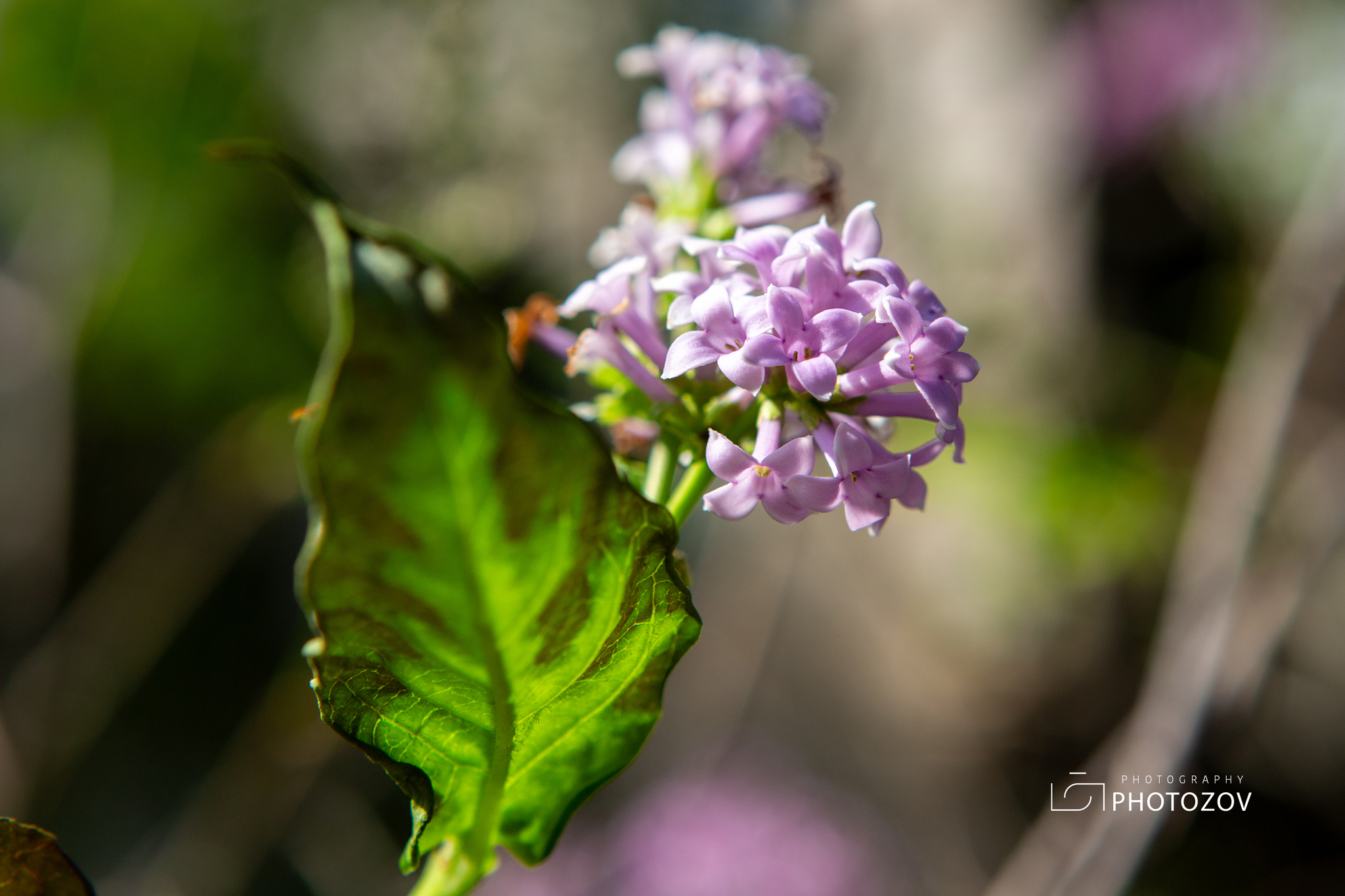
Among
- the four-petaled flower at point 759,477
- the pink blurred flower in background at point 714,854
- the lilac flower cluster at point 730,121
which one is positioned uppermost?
the lilac flower cluster at point 730,121

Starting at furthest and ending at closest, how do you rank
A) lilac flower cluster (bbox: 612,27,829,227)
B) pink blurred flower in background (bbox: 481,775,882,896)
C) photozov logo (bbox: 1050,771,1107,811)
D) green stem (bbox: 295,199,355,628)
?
1. photozov logo (bbox: 1050,771,1107,811)
2. pink blurred flower in background (bbox: 481,775,882,896)
3. lilac flower cluster (bbox: 612,27,829,227)
4. green stem (bbox: 295,199,355,628)

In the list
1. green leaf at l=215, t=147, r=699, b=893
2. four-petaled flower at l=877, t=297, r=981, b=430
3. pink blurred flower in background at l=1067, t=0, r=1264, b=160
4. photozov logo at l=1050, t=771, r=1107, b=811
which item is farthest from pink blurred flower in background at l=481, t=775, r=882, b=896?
pink blurred flower in background at l=1067, t=0, r=1264, b=160

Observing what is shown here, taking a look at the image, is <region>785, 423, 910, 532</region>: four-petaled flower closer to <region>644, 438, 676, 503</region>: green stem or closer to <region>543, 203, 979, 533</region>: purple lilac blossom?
<region>543, 203, 979, 533</region>: purple lilac blossom

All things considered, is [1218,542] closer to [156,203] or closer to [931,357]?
[931,357]

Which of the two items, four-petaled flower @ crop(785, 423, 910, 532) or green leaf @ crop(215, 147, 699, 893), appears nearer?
green leaf @ crop(215, 147, 699, 893)

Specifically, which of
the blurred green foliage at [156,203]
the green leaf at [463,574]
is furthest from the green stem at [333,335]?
the blurred green foliage at [156,203]

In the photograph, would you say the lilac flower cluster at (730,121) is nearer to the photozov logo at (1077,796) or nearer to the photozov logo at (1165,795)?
the photozov logo at (1165,795)
